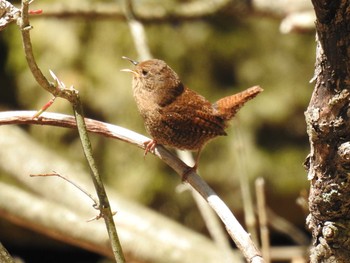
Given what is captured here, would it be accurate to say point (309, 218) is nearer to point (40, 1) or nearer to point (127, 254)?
point (127, 254)

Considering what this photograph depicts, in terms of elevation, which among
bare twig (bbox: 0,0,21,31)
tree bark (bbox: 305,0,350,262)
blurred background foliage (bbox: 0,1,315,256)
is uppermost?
blurred background foliage (bbox: 0,1,315,256)

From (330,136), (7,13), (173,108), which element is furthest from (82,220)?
(330,136)

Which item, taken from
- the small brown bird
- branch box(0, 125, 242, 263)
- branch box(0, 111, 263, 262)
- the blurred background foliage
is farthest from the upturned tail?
the blurred background foliage

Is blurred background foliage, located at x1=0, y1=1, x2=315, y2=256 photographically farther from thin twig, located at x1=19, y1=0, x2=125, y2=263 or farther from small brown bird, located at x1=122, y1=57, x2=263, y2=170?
thin twig, located at x1=19, y1=0, x2=125, y2=263

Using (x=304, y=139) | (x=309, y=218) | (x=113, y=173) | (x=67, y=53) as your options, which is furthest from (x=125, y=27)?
(x=309, y=218)

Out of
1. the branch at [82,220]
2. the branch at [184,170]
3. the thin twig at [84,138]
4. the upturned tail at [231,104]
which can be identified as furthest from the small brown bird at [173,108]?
the thin twig at [84,138]

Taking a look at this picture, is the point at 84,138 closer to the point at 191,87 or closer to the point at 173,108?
the point at 173,108
